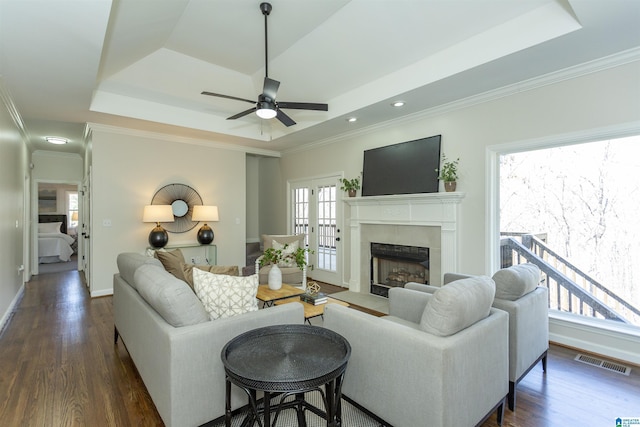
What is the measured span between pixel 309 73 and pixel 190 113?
2.19m

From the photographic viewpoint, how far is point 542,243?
3.47 meters

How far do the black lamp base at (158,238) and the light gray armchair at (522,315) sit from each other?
4740mm

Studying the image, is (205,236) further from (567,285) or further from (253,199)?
(567,285)

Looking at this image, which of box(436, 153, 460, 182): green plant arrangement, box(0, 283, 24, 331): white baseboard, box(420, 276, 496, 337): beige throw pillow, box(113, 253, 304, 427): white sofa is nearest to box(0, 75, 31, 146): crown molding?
box(0, 283, 24, 331): white baseboard

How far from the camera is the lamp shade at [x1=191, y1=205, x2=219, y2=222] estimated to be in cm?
544

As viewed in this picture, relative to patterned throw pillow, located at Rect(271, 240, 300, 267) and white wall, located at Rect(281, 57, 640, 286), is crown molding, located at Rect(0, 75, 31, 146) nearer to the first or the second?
patterned throw pillow, located at Rect(271, 240, 300, 267)

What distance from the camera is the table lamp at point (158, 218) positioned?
4945mm

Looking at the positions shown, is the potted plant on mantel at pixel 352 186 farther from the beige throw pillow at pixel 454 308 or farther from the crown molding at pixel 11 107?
the crown molding at pixel 11 107

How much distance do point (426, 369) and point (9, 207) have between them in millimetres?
5303

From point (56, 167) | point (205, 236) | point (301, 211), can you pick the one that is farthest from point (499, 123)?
point (56, 167)

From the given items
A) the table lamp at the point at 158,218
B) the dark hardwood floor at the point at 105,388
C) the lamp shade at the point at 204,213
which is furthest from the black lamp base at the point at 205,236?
the dark hardwood floor at the point at 105,388

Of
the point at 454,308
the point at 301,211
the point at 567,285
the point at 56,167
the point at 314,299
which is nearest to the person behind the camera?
the point at 454,308

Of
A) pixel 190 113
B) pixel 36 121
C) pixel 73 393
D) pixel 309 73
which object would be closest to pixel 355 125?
pixel 309 73

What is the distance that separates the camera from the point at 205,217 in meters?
5.45
